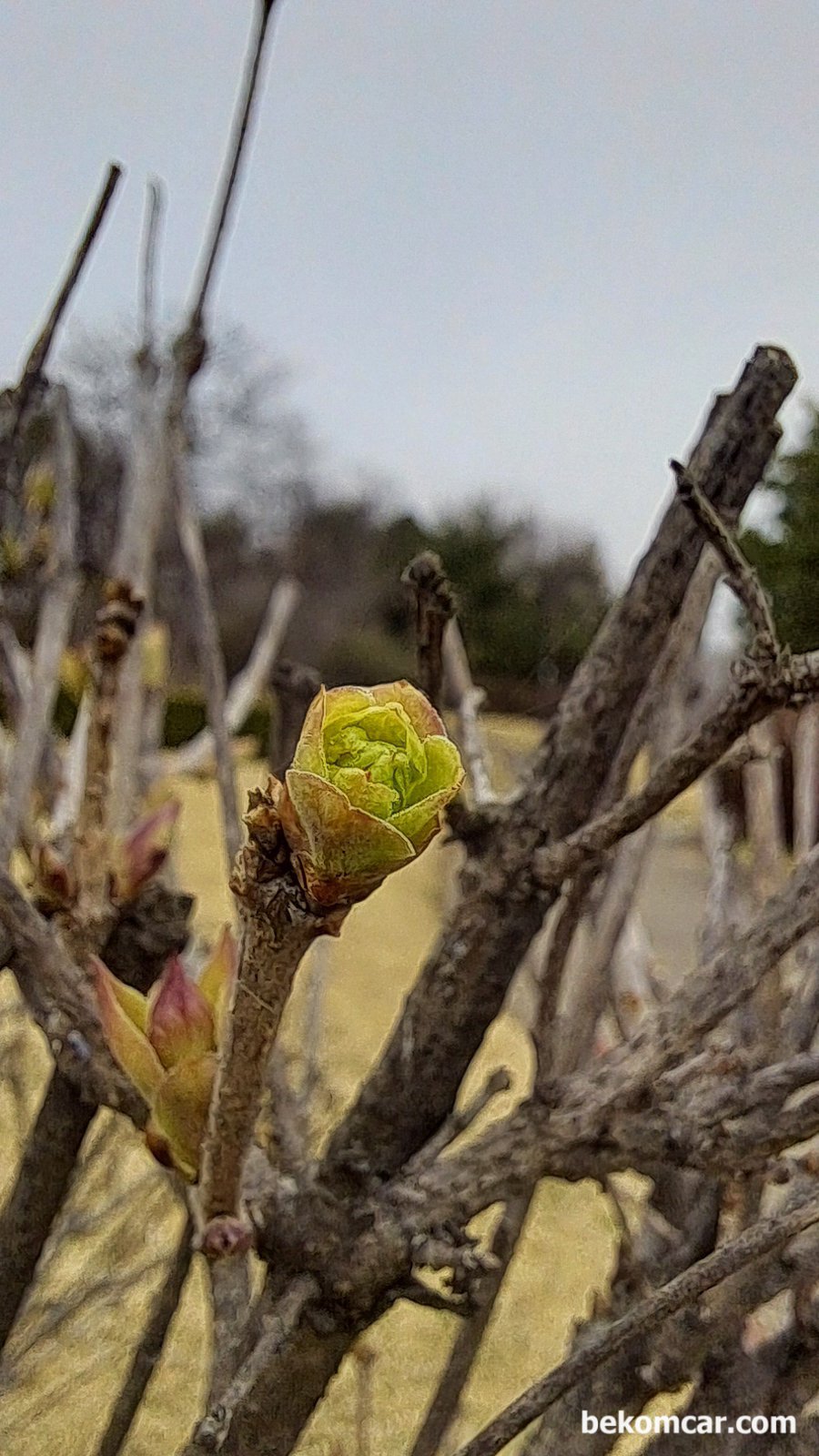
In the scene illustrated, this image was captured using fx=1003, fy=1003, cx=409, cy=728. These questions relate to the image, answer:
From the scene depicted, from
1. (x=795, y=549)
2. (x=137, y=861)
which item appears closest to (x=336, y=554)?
(x=795, y=549)

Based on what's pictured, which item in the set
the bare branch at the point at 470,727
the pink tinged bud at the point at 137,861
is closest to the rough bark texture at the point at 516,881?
the bare branch at the point at 470,727

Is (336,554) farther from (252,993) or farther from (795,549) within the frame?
(252,993)

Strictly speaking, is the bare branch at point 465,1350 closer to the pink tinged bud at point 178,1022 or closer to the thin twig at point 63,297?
the pink tinged bud at point 178,1022

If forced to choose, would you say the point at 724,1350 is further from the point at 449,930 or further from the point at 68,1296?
the point at 68,1296

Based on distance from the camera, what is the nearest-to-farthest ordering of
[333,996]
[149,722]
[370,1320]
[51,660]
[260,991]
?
[260,991]
[370,1320]
[51,660]
[149,722]
[333,996]

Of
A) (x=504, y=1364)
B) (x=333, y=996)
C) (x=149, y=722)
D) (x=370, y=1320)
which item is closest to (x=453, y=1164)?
(x=370, y=1320)

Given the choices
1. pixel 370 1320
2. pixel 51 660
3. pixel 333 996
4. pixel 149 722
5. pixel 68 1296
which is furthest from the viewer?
pixel 333 996

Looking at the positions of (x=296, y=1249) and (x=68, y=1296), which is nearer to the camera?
(x=296, y=1249)
